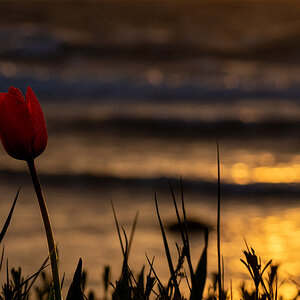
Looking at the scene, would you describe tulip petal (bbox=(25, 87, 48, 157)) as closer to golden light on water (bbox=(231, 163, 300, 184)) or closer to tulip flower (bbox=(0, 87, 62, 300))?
tulip flower (bbox=(0, 87, 62, 300))

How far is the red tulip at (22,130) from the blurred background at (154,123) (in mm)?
701

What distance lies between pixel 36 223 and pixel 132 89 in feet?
27.1

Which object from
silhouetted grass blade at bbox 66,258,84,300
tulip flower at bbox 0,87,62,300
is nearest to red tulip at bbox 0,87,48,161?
tulip flower at bbox 0,87,62,300

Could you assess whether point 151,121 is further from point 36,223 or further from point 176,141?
point 36,223

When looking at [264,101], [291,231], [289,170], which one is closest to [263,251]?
[291,231]

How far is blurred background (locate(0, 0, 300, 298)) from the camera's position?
232 inches

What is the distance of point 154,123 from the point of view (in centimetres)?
1201

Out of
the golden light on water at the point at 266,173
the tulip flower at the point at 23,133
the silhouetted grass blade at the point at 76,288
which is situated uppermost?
the golden light on water at the point at 266,173

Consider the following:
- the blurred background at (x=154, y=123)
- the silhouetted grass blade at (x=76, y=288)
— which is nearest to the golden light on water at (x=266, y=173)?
the blurred background at (x=154, y=123)

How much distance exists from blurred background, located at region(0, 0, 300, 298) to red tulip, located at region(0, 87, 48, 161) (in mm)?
701

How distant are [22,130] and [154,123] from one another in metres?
10.6

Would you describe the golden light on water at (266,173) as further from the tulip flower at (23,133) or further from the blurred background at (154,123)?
the tulip flower at (23,133)

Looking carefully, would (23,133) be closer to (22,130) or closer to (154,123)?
(22,130)

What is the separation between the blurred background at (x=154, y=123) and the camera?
5895 mm
